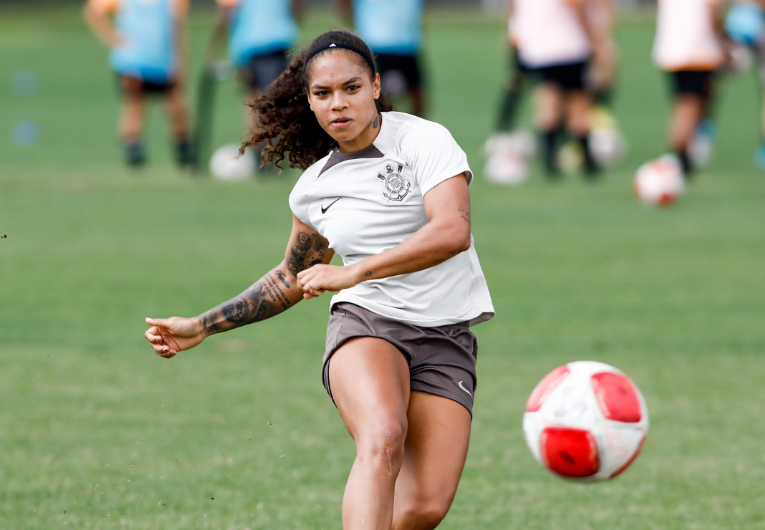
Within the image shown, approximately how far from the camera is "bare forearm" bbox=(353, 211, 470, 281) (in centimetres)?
343

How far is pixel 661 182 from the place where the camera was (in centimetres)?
1155

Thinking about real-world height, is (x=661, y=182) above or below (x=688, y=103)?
below

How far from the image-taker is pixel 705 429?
17.7 feet

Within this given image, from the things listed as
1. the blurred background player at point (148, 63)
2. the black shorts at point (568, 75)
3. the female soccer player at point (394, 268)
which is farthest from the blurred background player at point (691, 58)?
the female soccer player at point (394, 268)

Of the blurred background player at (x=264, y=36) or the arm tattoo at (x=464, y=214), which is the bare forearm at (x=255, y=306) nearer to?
the arm tattoo at (x=464, y=214)

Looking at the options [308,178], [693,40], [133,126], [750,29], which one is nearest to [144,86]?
[133,126]

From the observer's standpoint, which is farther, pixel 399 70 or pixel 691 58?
pixel 399 70

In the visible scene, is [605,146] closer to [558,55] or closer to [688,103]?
[558,55]

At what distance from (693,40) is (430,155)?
29.0 ft

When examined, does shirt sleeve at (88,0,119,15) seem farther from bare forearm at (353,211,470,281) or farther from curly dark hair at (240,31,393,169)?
bare forearm at (353,211,470,281)

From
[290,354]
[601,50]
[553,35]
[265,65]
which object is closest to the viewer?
[290,354]

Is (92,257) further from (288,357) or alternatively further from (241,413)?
(241,413)

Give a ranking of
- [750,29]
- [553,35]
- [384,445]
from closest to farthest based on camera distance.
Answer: [384,445] → [553,35] → [750,29]

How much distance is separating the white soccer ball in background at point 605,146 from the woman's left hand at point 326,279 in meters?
11.1
